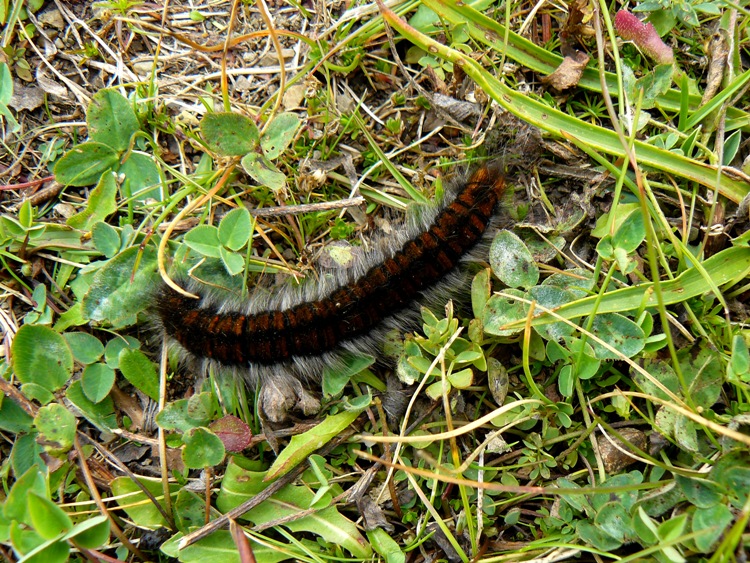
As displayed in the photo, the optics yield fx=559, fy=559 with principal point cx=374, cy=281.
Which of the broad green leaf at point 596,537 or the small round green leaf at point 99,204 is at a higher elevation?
the small round green leaf at point 99,204

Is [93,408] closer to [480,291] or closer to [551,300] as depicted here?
[480,291]

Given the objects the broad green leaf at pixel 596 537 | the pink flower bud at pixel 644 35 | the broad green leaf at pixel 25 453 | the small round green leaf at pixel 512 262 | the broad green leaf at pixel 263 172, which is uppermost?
the pink flower bud at pixel 644 35

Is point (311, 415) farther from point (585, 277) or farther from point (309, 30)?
point (309, 30)

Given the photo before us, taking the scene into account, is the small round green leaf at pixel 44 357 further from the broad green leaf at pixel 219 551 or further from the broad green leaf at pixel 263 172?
the broad green leaf at pixel 263 172

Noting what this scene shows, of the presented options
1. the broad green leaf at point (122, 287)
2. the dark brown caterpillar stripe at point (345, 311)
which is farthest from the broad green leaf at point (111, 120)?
the dark brown caterpillar stripe at point (345, 311)

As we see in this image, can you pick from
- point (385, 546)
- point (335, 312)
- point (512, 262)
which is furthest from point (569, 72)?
point (385, 546)

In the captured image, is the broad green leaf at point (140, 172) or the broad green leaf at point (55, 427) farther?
the broad green leaf at point (140, 172)

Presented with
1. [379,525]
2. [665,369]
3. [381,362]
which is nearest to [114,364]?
[381,362]
